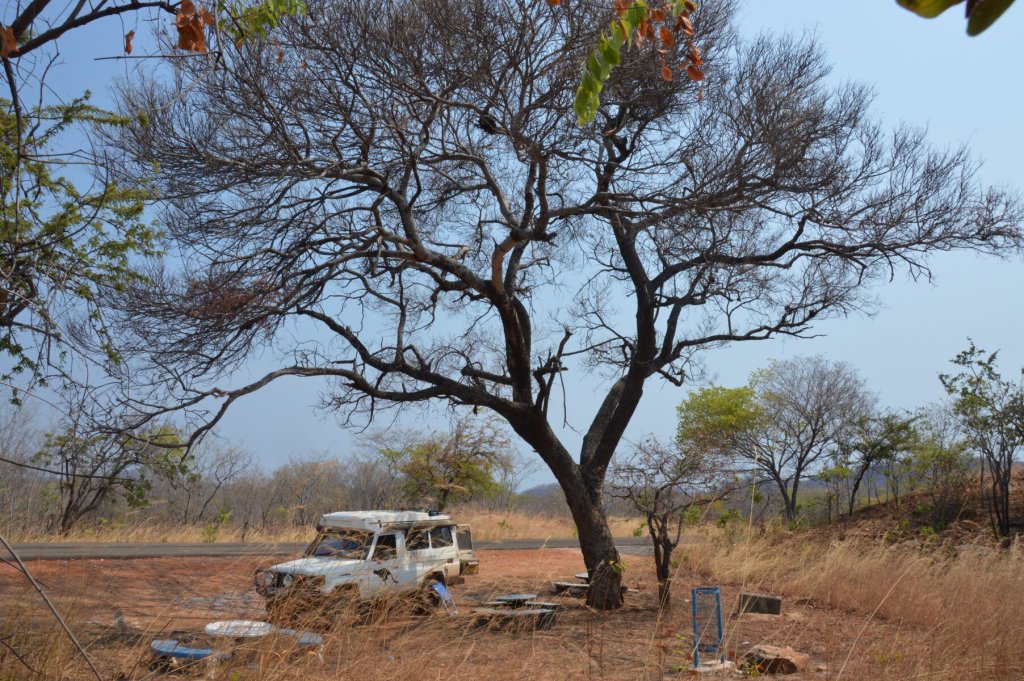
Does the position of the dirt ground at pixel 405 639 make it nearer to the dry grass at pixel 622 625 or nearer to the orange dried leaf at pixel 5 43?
the dry grass at pixel 622 625

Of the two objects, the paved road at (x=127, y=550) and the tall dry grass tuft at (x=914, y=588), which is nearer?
the tall dry grass tuft at (x=914, y=588)

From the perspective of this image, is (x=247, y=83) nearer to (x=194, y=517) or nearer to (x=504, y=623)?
(x=504, y=623)

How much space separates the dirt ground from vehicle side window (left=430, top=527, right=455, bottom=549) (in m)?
1.48

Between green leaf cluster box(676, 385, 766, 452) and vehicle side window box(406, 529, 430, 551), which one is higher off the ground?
green leaf cluster box(676, 385, 766, 452)

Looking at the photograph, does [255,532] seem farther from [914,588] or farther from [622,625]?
[914,588]

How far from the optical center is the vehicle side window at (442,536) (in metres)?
13.5

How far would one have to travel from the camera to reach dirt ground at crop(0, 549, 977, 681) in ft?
14.9

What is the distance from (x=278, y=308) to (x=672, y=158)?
16.1ft

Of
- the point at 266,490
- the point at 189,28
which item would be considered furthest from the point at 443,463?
the point at 189,28

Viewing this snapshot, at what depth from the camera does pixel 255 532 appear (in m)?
17.3

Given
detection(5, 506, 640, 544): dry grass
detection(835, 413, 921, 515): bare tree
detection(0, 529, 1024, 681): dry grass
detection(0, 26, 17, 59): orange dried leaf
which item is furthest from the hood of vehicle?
detection(835, 413, 921, 515): bare tree

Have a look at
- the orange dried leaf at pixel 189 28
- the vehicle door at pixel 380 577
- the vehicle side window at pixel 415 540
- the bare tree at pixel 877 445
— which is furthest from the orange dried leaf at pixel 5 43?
the bare tree at pixel 877 445

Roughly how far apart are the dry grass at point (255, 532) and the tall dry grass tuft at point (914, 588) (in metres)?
2.25

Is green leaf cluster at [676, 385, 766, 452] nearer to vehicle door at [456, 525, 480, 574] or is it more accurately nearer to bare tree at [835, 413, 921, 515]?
bare tree at [835, 413, 921, 515]
